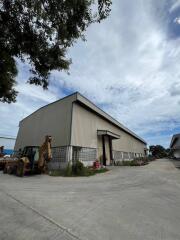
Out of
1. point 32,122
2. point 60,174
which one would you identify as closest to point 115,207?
point 60,174

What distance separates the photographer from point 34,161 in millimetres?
13430

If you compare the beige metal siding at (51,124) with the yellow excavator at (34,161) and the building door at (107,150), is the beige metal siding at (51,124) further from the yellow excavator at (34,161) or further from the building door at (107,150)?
the building door at (107,150)

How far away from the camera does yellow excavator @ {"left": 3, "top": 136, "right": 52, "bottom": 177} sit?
12.7 meters

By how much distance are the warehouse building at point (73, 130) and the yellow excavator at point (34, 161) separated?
2.66 meters

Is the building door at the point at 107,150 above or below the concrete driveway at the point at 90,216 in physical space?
above

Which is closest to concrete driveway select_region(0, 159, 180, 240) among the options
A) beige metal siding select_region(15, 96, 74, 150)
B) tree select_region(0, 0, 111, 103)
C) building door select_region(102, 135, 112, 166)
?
tree select_region(0, 0, 111, 103)

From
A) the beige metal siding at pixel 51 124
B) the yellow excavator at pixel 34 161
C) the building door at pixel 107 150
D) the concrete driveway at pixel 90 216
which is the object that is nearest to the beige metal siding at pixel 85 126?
the beige metal siding at pixel 51 124

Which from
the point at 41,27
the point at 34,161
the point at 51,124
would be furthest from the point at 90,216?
the point at 51,124

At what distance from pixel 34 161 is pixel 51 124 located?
19.6 feet

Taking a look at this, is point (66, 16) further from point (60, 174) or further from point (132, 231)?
point (60, 174)

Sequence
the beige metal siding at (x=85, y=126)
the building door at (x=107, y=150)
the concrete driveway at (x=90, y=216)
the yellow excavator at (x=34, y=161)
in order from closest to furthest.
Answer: the concrete driveway at (x=90, y=216) → the yellow excavator at (x=34, y=161) → the beige metal siding at (x=85, y=126) → the building door at (x=107, y=150)

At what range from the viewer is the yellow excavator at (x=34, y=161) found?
41.7 ft

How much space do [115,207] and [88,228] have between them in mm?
1782

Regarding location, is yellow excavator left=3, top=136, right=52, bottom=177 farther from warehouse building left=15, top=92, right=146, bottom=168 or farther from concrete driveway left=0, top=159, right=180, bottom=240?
concrete driveway left=0, top=159, right=180, bottom=240
